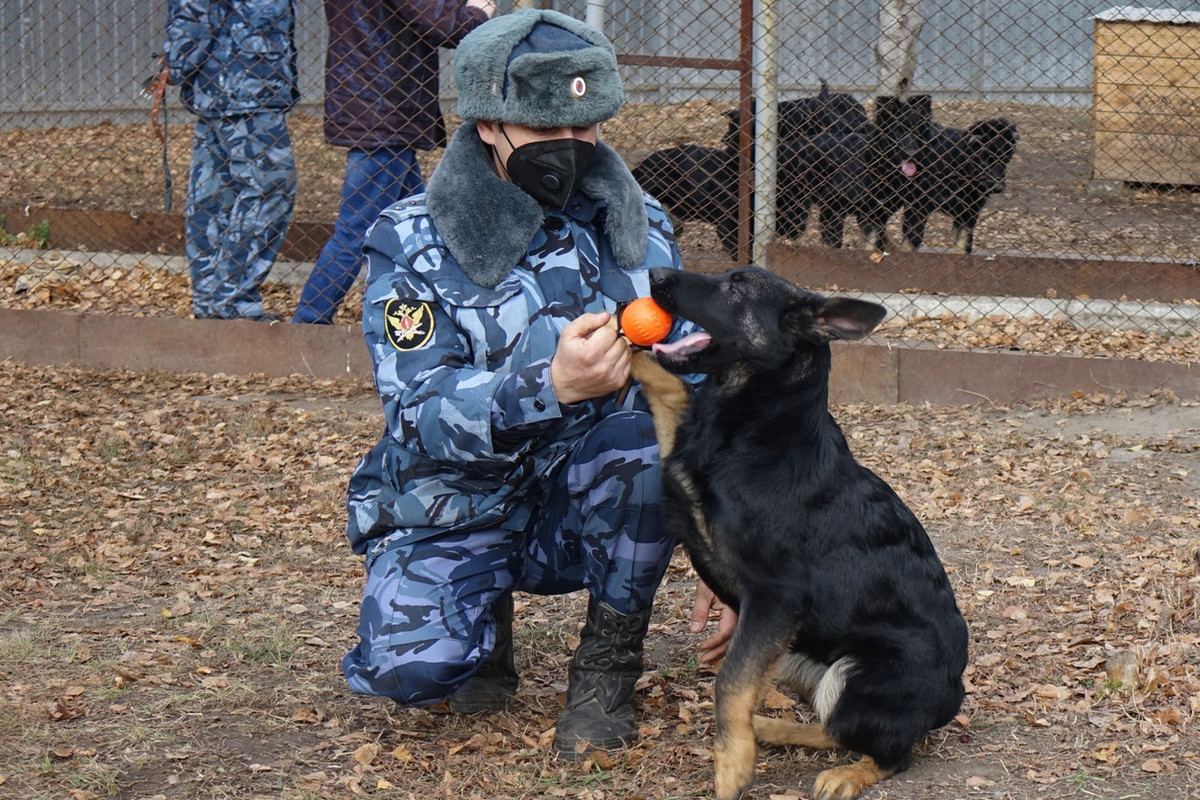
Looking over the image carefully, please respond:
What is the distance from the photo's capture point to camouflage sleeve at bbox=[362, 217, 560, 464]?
298 cm

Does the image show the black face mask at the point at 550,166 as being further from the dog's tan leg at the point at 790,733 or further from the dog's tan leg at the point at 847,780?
the dog's tan leg at the point at 847,780

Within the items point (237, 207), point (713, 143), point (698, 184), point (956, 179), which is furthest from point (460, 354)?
point (713, 143)

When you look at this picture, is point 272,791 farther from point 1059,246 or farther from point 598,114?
point 1059,246

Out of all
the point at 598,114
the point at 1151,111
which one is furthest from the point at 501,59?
the point at 1151,111

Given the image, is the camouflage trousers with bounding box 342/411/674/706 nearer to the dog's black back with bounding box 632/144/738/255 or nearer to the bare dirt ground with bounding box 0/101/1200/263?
the dog's black back with bounding box 632/144/738/255

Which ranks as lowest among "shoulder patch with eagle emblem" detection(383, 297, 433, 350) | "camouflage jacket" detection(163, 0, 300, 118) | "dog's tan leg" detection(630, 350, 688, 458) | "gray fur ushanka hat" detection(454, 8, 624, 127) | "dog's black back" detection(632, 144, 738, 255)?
"dog's tan leg" detection(630, 350, 688, 458)

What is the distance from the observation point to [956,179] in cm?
941

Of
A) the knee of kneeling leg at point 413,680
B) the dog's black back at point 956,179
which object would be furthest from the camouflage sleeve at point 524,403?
the dog's black back at point 956,179

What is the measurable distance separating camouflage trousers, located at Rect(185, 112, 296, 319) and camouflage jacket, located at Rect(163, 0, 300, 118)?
13 cm

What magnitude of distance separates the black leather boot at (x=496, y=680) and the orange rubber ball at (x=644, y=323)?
3.00ft

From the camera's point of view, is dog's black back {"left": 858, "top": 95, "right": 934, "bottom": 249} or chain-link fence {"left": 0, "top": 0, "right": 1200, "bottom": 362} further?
dog's black back {"left": 858, "top": 95, "right": 934, "bottom": 249}

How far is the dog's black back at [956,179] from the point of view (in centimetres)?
920

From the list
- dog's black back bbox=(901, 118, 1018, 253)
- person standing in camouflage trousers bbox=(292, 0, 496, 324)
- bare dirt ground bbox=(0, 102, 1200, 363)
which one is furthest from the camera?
dog's black back bbox=(901, 118, 1018, 253)

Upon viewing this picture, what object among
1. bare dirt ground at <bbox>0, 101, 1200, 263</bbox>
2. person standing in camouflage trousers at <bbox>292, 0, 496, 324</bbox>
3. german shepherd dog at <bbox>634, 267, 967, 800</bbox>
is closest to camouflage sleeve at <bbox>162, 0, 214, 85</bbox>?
person standing in camouflage trousers at <bbox>292, 0, 496, 324</bbox>
